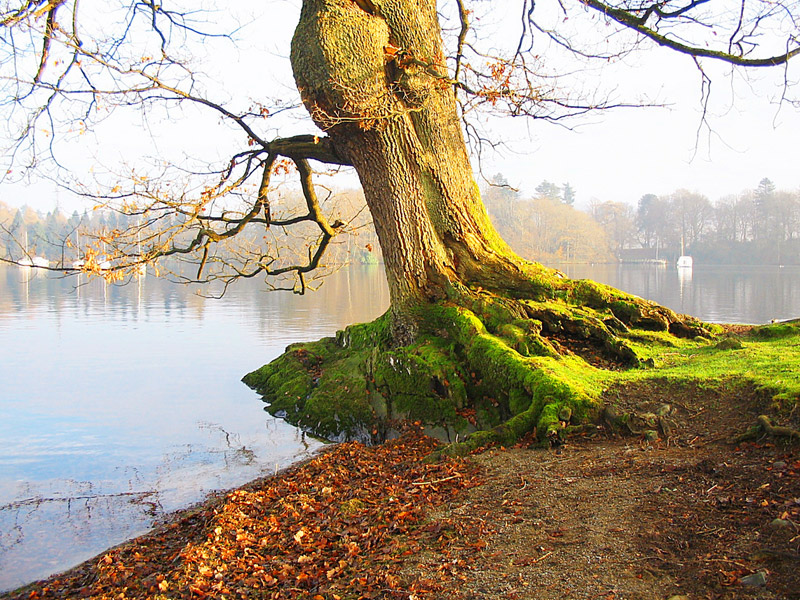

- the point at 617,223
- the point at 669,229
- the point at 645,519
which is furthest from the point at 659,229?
the point at 645,519

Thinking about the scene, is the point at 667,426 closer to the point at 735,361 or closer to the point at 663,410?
the point at 663,410

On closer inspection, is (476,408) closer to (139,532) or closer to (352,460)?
(352,460)

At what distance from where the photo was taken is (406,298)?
1003 cm

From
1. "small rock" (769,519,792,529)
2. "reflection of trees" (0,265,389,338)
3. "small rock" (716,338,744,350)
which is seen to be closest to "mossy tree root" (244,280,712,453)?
"small rock" (716,338,744,350)

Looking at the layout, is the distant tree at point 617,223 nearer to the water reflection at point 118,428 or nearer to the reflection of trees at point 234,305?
the reflection of trees at point 234,305

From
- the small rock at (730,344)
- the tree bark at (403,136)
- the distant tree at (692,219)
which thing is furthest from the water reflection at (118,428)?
the distant tree at (692,219)

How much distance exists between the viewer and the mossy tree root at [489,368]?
7.26m

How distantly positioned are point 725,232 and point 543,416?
3865 inches

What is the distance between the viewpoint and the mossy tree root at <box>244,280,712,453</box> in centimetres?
726

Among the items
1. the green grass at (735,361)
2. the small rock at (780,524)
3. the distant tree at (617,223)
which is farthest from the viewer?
the distant tree at (617,223)

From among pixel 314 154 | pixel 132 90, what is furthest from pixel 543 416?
pixel 132 90

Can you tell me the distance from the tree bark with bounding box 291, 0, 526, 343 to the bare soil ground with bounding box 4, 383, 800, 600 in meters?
3.68

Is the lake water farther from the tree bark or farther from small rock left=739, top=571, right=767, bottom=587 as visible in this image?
small rock left=739, top=571, right=767, bottom=587

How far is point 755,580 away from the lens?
3215 millimetres
